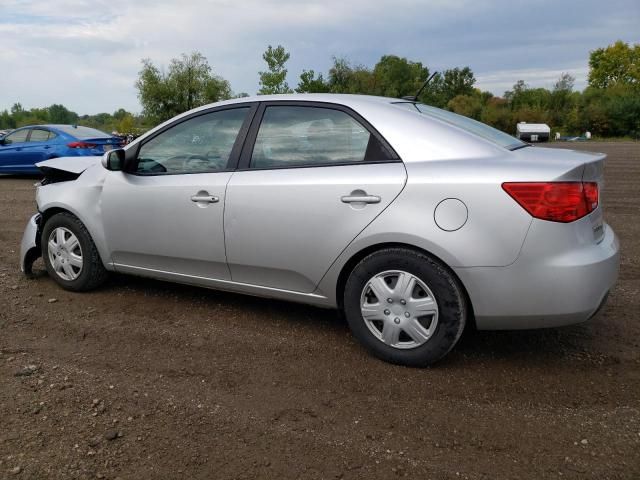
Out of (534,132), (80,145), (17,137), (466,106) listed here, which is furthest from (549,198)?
(466,106)

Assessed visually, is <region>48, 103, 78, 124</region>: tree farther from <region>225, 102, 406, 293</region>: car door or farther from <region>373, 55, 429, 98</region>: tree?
<region>225, 102, 406, 293</region>: car door

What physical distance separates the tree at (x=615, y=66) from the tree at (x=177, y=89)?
6082 cm

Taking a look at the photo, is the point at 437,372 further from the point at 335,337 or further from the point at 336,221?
the point at 336,221

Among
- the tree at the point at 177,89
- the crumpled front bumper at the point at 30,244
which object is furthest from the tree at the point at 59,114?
the crumpled front bumper at the point at 30,244

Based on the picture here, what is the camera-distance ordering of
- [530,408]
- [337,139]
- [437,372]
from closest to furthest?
1. [530,408]
2. [437,372]
3. [337,139]

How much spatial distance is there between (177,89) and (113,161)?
5629cm

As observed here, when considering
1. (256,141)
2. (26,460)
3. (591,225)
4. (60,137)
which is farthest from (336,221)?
(60,137)

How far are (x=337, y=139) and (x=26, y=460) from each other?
2.40m

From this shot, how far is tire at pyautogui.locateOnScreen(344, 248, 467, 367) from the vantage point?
321 cm

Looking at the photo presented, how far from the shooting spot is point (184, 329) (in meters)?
4.07

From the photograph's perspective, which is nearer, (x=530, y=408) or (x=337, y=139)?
(x=530, y=408)

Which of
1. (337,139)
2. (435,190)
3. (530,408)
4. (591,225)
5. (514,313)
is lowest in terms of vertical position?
(530,408)

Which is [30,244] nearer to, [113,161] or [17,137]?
[113,161]

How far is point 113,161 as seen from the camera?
4301 mm
